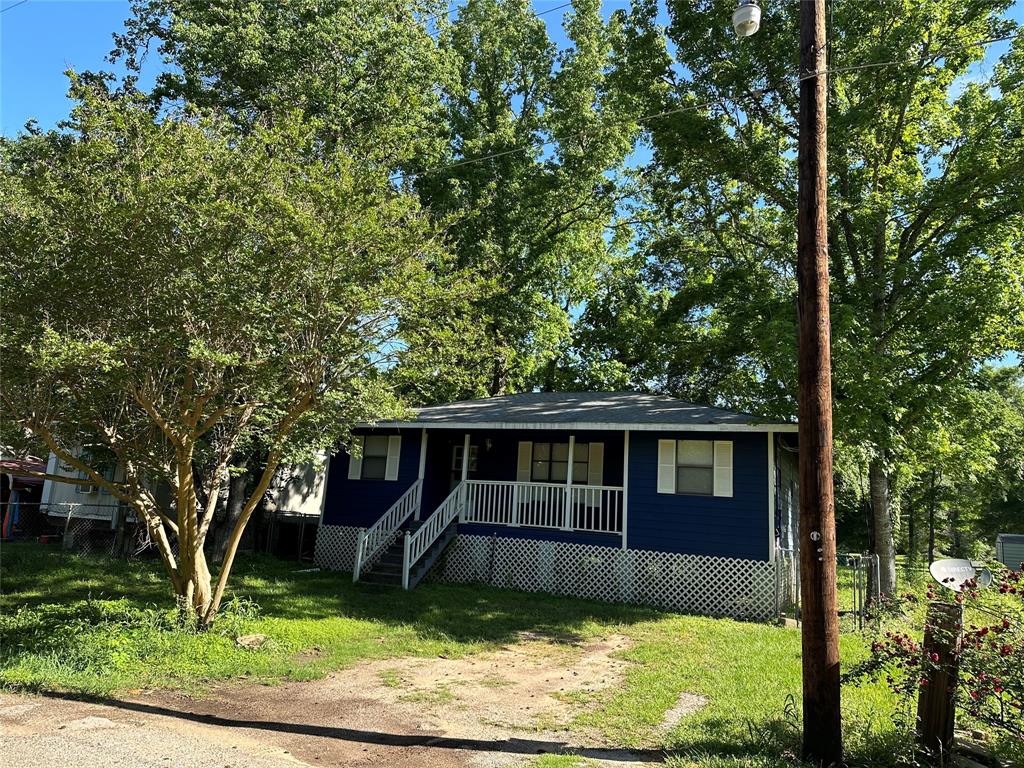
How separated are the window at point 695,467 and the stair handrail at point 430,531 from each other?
4.64m

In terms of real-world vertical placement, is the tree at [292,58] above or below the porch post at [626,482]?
above

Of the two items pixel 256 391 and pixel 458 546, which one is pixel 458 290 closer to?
pixel 256 391

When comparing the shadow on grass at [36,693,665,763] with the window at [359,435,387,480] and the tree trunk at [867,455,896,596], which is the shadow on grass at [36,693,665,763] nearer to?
the window at [359,435,387,480]

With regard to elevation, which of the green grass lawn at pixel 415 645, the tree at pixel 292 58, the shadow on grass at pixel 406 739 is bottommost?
the shadow on grass at pixel 406 739

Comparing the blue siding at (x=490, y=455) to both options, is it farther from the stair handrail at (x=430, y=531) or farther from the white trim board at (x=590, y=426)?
the stair handrail at (x=430, y=531)

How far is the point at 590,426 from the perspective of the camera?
13844mm

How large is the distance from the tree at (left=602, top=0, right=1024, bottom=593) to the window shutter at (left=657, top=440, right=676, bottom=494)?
253 centimetres

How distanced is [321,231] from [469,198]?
15467 millimetres

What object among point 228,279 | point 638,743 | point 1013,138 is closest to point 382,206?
point 228,279

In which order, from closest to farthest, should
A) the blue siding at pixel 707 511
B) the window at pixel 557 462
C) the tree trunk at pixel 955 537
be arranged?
the blue siding at pixel 707 511 → the window at pixel 557 462 → the tree trunk at pixel 955 537

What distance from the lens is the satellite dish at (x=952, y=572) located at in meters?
5.25

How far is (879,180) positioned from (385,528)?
1356 cm

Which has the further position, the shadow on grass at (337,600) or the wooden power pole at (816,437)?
the shadow on grass at (337,600)

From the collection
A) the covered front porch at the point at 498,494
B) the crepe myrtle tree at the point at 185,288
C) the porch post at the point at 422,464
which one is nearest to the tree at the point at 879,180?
the covered front porch at the point at 498,494
